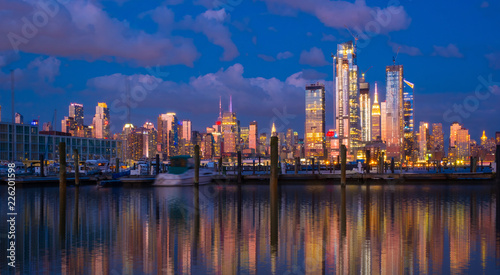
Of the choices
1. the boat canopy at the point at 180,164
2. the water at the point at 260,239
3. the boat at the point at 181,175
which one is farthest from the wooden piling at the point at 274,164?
the boat canopy at the point at 180,164

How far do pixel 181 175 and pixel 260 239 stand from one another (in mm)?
41184

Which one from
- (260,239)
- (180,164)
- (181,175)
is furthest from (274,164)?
(180,164)

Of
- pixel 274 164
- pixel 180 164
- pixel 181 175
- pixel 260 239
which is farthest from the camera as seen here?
pixel 180 164

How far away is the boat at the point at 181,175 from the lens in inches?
2402

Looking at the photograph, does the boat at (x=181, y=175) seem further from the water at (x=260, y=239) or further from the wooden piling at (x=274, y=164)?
the water at (x=260, y=239)

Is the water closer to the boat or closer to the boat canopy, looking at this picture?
the boat

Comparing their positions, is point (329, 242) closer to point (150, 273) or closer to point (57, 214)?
point (150, 273)

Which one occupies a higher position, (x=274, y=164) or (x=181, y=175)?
(x=274, y=164)

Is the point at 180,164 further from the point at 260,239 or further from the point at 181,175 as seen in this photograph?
the point at 260,239

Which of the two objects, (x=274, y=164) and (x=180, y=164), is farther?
(x=180, y=164)

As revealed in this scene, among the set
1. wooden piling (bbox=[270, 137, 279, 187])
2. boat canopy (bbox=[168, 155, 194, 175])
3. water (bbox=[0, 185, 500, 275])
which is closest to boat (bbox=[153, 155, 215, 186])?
boat canopy (bbox=[168, 155, 194, 175])

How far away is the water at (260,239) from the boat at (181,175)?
2532cm

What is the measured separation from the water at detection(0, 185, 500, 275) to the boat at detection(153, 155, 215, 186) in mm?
25324

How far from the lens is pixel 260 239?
21.4 metres
